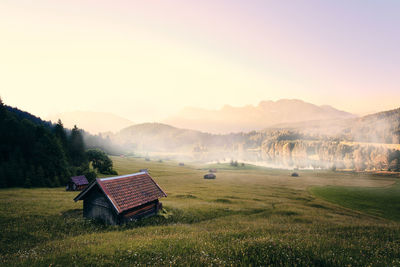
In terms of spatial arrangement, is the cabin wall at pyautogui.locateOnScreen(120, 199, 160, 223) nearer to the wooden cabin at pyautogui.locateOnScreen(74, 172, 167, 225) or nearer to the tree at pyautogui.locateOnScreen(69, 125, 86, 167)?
the wooden cabin at pyautogui.locateOnScreen(74, 172, 167, 225)

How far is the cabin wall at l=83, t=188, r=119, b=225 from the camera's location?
20.1 metres

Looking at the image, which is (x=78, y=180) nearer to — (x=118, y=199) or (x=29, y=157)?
(x=29, y=157)

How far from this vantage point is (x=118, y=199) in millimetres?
19953

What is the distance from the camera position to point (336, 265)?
7695mm

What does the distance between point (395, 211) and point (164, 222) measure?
163 ft

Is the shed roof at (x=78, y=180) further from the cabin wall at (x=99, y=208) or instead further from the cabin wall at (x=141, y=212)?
the cabin wall at (x=141, y=212)

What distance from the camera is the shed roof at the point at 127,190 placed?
19766 millimetres

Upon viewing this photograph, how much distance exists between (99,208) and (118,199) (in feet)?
10.3

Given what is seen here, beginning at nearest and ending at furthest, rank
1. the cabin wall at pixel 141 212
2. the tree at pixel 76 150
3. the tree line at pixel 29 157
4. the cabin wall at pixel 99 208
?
the cabin wall at pixel 99 208 < the cabin wall at pixel 141 212 < the tree line at pixel 29 157 < the tree at pixel 76 150

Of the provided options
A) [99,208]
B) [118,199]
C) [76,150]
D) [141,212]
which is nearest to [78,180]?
[76,150]

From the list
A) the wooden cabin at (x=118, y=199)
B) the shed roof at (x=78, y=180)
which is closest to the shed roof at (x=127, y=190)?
the wooden cabin at (x=118, y=199)

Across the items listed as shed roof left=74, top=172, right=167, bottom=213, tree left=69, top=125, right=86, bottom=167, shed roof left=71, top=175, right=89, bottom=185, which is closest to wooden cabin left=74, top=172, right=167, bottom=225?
shed roof left=74, top=172, right=167, bottom=213

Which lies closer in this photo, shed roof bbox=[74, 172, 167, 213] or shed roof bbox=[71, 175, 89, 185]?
shed roof bbox=[74, 172, 167, 213]

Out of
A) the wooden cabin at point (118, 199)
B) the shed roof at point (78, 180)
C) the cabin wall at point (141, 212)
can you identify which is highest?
the wooden cabin at point (118, 199)
